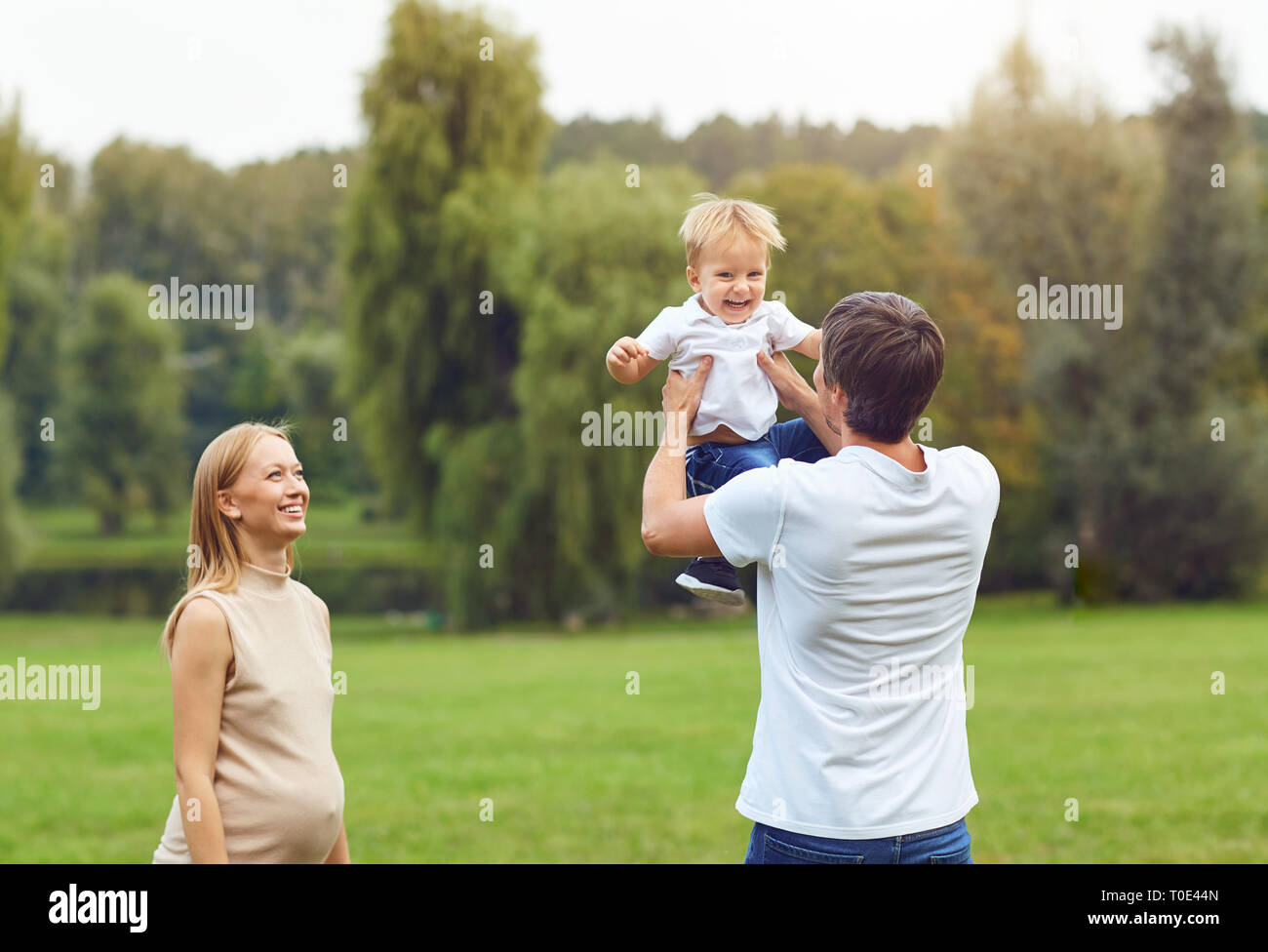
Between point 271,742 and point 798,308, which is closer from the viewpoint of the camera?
point 271,742

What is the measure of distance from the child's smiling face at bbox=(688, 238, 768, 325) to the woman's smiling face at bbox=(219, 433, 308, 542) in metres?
1.23

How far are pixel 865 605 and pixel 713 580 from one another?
2.68 ft

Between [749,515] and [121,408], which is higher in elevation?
[121,408]

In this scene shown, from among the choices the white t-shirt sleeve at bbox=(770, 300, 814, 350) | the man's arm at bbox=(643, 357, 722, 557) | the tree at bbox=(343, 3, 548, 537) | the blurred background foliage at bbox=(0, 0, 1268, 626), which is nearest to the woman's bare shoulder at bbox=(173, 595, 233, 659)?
the man's arm at bbox=(643, 357, 722, 557)

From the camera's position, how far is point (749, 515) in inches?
111

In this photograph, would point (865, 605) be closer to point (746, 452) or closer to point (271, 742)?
point (746, 452)

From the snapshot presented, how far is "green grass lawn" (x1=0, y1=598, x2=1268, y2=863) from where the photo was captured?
33.4 feet

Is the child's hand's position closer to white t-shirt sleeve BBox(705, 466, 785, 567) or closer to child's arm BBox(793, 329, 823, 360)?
child's arm BBox(793, 329, 823, 360)

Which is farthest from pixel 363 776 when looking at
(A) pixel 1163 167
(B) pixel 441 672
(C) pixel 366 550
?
(C) pixel 366 550

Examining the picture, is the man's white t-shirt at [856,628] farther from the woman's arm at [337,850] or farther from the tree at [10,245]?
the tree at [10,245]

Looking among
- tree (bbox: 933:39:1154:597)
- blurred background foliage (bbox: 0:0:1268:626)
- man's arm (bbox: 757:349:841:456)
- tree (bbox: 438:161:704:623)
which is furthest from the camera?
tree (bbox: 933:39:1154:597)

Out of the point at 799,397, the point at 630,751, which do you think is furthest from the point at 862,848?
the point at 630,751

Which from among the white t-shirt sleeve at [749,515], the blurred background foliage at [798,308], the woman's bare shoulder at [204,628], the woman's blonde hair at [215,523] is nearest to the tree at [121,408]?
the blurred background foliage at [798,308]

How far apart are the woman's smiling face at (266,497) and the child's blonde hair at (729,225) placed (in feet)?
4.09
